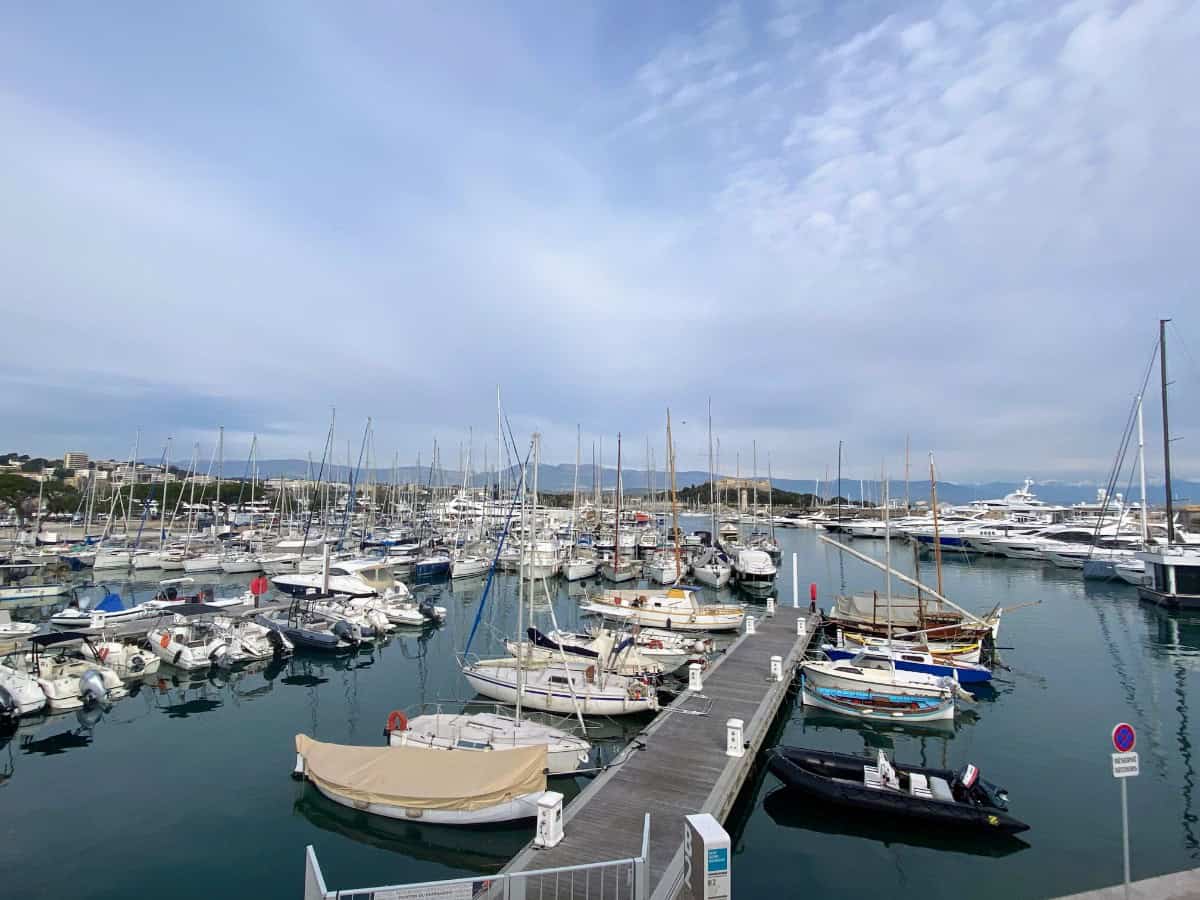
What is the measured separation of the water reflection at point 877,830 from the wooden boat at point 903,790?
28 cm

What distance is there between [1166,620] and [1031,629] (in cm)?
1076

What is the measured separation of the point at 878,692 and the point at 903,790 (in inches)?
330

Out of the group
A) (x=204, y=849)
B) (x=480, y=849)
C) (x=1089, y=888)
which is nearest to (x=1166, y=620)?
(x=1089, y=888)

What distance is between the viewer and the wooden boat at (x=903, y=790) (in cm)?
1527

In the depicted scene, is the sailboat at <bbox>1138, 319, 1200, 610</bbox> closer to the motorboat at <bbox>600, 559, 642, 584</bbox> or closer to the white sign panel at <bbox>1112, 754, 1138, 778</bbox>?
the motorboat at <bbox>600, 559, 642, 584</bbox>

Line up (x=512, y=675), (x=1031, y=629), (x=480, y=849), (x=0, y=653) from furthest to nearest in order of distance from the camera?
(x=1031, y=629) → (x=0, y=653) → (x=512, y=675) → (x=480, y=849)

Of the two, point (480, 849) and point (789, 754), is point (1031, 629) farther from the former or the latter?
point (480, 849)

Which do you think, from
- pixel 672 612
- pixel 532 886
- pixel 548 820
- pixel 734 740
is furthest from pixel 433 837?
pixel 672 612

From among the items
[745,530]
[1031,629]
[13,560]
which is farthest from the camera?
[745,530]

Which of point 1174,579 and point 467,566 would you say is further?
point 467,566

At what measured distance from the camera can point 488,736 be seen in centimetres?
1839

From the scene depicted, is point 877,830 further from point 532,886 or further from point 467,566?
point 467,566

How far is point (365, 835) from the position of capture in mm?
15883

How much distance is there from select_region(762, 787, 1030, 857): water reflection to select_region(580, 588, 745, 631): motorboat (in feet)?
63.3
